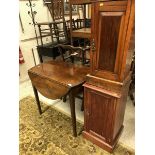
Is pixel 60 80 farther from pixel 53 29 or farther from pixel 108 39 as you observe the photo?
pixel 53 29

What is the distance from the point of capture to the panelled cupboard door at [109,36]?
1.08 m

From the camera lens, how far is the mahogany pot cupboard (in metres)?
1.09

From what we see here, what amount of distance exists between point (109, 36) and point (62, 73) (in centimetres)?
81

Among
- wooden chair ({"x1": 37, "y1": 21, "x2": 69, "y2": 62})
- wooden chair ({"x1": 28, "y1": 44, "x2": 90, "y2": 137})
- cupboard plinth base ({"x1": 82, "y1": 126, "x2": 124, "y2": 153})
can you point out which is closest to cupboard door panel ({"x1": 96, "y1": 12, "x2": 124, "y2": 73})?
wooden chair ({"x1": 28, "y1": 44, "x2": 90, "y2": 137})

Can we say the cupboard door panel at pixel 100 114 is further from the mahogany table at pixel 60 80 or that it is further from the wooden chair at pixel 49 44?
the wooden chair at pixel 49 44

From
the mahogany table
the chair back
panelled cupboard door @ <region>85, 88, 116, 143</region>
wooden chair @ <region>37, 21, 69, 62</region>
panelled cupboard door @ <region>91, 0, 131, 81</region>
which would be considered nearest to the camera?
panelled cupboard door @ <region>91, 0, 131, 81</region>

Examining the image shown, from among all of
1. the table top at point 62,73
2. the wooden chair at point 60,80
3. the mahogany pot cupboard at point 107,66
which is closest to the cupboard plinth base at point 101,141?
the mahogany pot cupboard at point 107,66

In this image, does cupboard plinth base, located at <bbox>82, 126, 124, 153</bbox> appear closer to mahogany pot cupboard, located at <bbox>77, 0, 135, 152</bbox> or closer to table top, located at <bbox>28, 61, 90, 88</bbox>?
mahogany pot cupboard, located at <bbox>77, 0, 135, 152</bbox>

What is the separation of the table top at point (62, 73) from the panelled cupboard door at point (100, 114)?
0.69ft

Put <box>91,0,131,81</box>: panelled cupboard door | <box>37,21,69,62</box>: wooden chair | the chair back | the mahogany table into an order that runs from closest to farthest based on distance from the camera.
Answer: <box>91,0,131,81</box>: panelled cupboard door < the mahogany table < the chair back < <box>37,21,69,62</box>: wooden chair

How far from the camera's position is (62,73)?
1811 mm

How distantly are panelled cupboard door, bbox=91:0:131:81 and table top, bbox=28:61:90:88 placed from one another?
1.09ft
